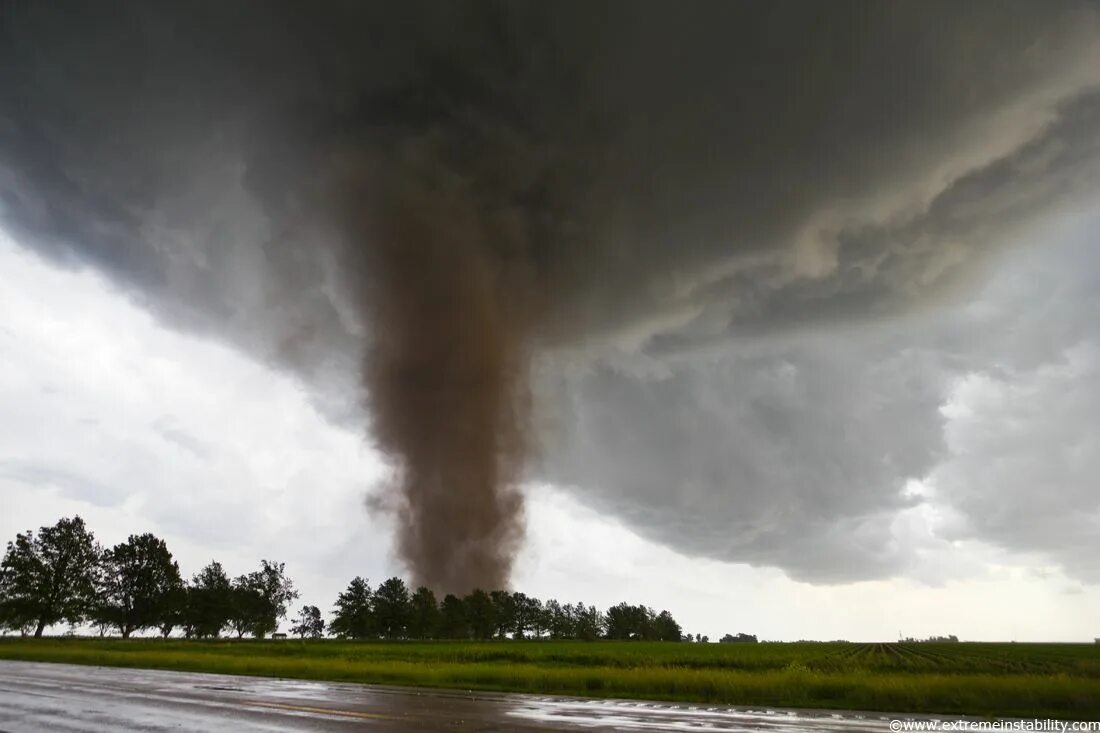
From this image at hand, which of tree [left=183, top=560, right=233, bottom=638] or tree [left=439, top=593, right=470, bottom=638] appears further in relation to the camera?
tree [left=439, top=593, right=470, bottom=638]

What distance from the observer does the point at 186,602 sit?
377 ft

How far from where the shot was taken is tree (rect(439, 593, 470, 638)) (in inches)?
5581

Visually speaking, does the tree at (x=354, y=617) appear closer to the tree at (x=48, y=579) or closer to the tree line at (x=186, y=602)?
the tree line at (x=186, y=602)

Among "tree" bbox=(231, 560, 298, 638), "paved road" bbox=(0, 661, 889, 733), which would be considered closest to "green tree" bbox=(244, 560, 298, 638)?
"tree" bbox=(231, 560, 298, 638)

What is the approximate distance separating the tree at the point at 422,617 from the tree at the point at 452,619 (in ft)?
5.05

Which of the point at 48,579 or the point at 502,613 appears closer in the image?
the point at 48,579

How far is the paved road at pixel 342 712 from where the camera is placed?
1498 cm

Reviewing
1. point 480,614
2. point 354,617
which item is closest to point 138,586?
point 354,617

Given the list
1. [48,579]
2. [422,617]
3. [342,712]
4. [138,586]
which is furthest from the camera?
[422,617]

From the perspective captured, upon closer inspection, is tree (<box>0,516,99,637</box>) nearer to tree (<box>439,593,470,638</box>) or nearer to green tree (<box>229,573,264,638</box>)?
green tree (<box>229,573,264,638</box>)

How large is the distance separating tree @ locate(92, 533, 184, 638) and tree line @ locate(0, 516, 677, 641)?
16 cm

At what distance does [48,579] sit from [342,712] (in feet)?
311

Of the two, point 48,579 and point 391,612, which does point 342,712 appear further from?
point 391,612

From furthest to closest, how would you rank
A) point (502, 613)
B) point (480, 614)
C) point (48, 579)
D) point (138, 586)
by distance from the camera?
point (502, 613)
point (480, 614)
point (138, 586)
point (48, 579)
